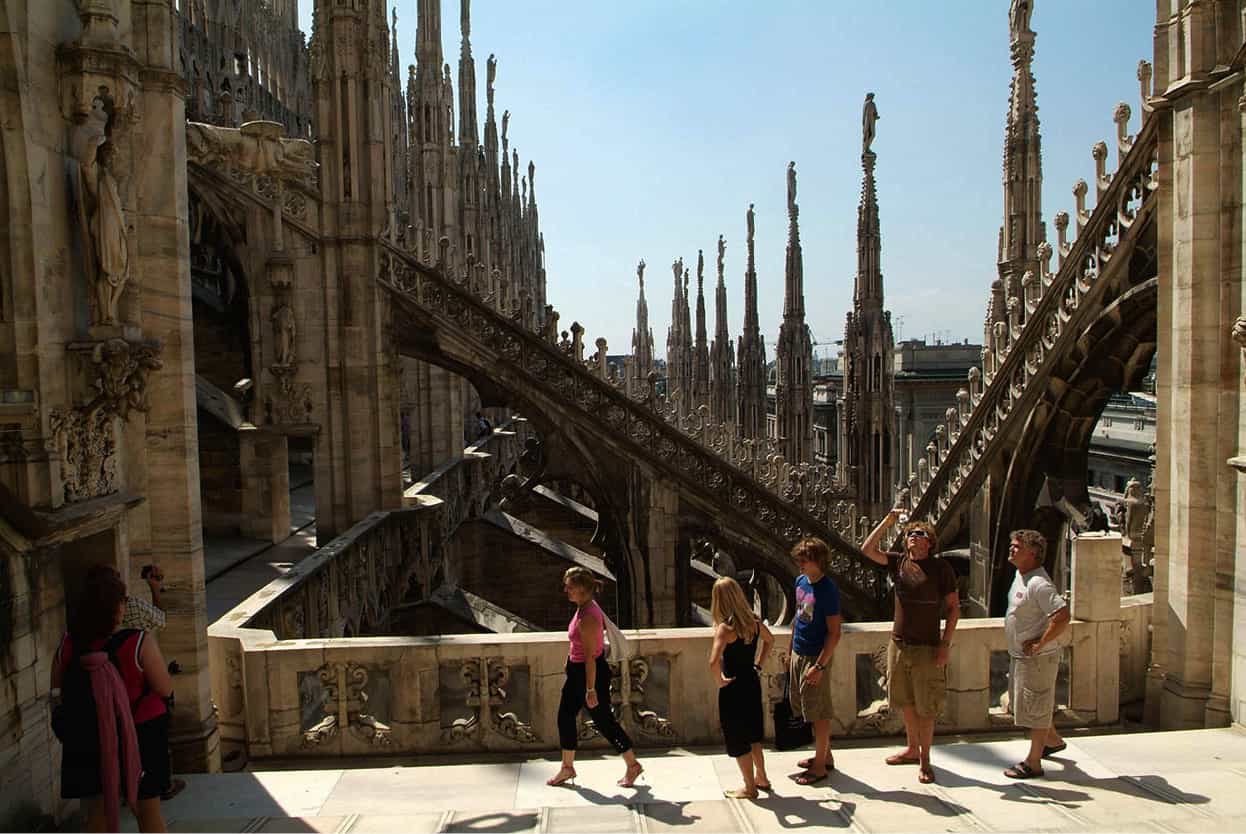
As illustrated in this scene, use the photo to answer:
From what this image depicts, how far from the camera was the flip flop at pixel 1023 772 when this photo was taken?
4867mm

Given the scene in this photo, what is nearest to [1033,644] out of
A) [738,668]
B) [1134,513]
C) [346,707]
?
[738,668]

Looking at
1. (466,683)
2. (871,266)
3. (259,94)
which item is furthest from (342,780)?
(259,94)

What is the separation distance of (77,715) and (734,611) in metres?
2.87

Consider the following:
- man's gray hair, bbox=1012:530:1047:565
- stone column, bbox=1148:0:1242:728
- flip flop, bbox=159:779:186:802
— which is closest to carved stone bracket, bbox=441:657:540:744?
flip flop, bbox=159:779:186:802

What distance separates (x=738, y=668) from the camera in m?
4.56

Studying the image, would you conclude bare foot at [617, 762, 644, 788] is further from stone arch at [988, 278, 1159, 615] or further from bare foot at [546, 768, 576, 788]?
stone arch at [988, 278, 1159, 615]

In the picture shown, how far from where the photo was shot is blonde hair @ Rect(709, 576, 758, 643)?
453 cm

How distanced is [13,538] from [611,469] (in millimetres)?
9006

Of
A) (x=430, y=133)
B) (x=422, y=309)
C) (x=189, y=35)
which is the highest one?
(x=189, y=35)

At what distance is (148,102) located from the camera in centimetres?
585

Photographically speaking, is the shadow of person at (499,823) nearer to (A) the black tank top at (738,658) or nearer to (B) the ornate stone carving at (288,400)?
(A) the black tank top at (738,658)

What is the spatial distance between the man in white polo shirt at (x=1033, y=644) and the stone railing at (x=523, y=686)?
1459mm

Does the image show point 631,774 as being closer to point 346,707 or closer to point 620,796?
point 620,796

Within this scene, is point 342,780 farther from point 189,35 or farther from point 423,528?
point 189,35
